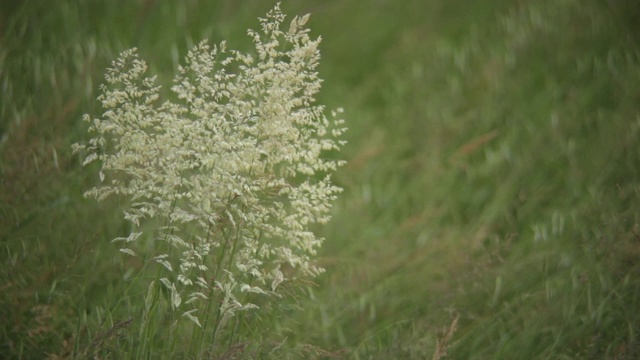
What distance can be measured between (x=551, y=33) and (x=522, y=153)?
0.90m

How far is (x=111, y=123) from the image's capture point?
2.02 m

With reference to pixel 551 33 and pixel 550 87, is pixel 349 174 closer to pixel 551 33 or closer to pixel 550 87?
pixel 550 87

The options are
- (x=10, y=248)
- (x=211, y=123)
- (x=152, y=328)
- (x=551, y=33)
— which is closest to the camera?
(x=211, y=123)

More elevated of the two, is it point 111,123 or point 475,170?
point 475,170

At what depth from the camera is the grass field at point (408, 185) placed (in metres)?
2.55

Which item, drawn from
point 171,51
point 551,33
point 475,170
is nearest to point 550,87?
point 551,33

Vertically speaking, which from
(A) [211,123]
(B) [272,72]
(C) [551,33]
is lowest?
(A) [211,123]

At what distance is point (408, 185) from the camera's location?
3508 mm

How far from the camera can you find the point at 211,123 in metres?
2.00

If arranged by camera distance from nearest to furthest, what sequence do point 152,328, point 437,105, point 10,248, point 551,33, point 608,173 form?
point 152,328, point 10,248, point 608,173, point 437,105, point 551,33

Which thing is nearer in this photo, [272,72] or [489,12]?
[272,72]

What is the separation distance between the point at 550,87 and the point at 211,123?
244cm

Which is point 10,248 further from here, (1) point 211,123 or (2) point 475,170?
(2) point 475,170

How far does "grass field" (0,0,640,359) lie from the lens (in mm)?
2547
